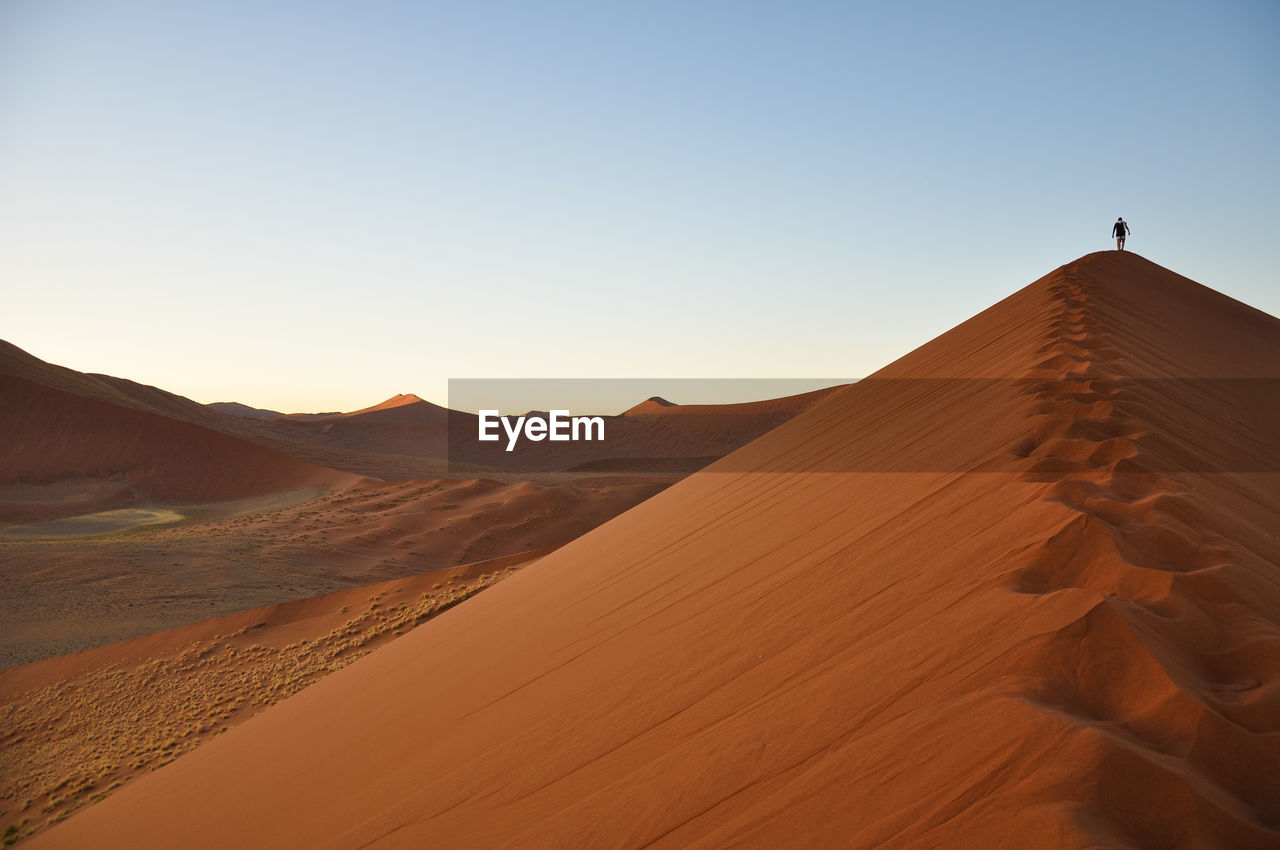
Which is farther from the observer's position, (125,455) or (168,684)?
(125,455)

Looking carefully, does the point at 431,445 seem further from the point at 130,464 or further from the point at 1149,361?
the point at 1149,361

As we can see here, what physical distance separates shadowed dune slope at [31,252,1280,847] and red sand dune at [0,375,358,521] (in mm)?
29742

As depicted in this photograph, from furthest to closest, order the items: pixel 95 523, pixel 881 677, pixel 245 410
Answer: pixel 245 410
pixel 95 523
pixel 881 677

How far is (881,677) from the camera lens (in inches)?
89.0

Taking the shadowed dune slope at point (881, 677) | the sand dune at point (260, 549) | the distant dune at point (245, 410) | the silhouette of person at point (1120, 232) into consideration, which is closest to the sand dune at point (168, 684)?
the sand dune at point (260, 549)

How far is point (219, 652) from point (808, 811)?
11151 mm

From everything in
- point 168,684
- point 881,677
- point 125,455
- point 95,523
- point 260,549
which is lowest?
point 168,684

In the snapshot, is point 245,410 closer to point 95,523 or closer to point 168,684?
point 95,523

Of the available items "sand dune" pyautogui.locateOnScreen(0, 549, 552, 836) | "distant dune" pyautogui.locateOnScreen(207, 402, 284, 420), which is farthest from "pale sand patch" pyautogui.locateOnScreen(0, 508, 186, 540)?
"distant dune" pyautogui.locateOnScreen(207, 402, 284, 420)

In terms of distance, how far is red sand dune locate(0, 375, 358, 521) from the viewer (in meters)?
32.7

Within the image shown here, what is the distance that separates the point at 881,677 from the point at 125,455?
38.7m

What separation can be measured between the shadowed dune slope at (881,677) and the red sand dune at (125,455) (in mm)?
29742

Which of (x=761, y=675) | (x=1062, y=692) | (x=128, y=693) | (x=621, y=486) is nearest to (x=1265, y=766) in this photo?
(x=1062, y=692)

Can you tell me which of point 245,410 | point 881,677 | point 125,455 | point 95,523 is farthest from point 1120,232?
point 245,410
